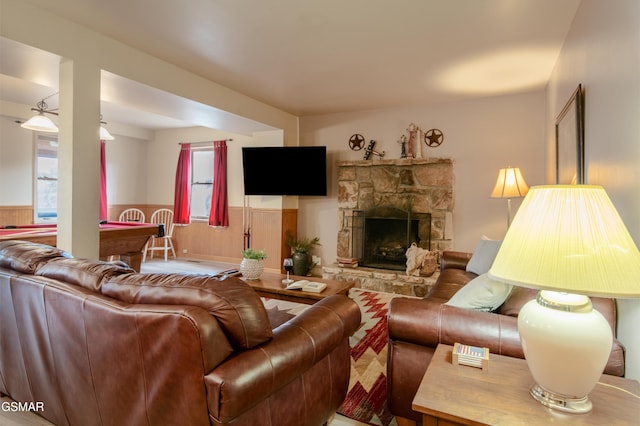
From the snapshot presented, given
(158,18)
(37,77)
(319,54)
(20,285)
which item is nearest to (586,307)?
(20,285)

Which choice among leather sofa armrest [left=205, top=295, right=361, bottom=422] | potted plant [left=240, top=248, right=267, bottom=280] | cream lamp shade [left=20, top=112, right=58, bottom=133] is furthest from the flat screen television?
leather sofa armrest [left=205, top=295, right=361, bottom=422]

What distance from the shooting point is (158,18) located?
8.46ft

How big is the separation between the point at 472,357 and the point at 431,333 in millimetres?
269

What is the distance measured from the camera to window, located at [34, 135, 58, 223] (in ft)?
17.5

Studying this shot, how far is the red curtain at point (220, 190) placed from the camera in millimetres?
6125

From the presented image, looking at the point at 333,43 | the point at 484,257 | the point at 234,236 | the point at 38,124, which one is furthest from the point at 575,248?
the point at 234,236

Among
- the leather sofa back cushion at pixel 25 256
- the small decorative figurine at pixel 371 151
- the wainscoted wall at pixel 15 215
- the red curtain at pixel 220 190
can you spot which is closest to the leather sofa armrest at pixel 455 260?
the small decorative figurine at pixel 371 151

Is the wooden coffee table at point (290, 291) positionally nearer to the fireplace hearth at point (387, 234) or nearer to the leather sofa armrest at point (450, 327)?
the leather sofa armrest at point (450, 327)

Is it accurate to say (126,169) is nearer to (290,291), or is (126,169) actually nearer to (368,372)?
(290,291)

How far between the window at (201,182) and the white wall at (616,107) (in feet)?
18.5

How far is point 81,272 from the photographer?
1408 mm

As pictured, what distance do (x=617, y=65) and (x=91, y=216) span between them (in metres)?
3.53

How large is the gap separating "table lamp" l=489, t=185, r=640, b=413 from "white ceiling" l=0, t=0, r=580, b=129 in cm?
193

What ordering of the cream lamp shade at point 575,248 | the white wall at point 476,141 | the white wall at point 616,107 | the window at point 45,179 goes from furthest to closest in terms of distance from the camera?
the window at point 45,179, the white wall at point 476,141, the white wall at point 616,107, the cream lamp shade at point 575,248
